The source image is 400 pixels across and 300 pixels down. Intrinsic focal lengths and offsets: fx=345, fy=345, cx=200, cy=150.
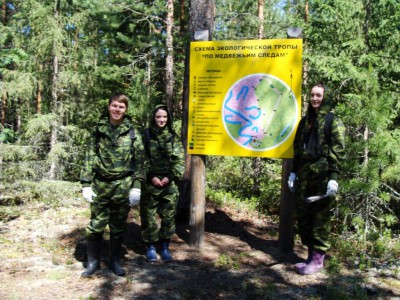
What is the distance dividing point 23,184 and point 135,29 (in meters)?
9.58

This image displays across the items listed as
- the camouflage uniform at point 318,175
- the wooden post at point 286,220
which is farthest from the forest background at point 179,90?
the camouflage uniform at point 318,175

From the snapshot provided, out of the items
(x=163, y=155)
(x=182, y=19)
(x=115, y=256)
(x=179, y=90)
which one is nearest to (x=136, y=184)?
(x=163, y=155)

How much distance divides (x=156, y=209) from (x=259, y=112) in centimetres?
214

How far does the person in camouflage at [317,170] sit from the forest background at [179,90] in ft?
3.29

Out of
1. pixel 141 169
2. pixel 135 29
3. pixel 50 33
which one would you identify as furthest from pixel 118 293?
pixel 135 29

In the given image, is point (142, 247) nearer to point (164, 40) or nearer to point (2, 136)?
point (2, 136)

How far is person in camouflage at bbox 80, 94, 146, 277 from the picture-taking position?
14.3 ft

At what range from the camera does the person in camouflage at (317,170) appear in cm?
440

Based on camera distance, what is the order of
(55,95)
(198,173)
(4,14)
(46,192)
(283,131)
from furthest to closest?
1. (4,14)
2. (55,95)
3. (46,192)
4. (198,173)
5. (283,131)

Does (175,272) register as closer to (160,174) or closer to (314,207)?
(160,174)

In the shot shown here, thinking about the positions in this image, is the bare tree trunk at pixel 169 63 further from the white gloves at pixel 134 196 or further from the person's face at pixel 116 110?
the white gloves at pixel 134 196

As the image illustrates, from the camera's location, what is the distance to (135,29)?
15.1m

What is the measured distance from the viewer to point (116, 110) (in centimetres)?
434

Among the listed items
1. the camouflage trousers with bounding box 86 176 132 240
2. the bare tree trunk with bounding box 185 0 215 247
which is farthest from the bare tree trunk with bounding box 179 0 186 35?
the camouflage trousers with bounding box 86 176 132 240
